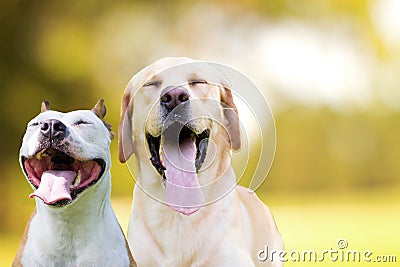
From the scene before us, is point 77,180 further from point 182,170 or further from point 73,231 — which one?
point 182,170

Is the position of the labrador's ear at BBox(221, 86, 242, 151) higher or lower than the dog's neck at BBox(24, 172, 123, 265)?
higher

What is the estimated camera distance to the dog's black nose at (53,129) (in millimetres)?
3137

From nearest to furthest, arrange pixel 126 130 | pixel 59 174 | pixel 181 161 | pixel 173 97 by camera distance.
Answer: pixel 59 174, pixel 173 97, pixel 181 161, pixel 126 130

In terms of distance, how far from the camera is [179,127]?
3.65 meters

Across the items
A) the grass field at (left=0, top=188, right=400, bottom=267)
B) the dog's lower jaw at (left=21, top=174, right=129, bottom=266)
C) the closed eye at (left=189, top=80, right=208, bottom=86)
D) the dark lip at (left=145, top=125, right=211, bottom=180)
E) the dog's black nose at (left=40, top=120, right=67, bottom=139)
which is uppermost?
the closed eye at (left=189, top=80, right=208, bottom=86)

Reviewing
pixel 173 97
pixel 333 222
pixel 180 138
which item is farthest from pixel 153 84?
pixel 333 222

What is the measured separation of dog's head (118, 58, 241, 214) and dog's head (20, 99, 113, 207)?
359mm

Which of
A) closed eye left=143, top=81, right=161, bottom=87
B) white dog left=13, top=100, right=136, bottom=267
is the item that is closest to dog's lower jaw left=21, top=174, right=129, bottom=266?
white dog left=13, top=100, right=136, bottom=267

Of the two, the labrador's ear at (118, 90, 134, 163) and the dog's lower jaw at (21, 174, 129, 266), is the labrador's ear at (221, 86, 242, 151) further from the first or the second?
the dog's lower jaw at (21, 174, 129, 266)

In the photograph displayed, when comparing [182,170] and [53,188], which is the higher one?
[53,188]

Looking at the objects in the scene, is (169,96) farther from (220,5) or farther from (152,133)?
(220,5)

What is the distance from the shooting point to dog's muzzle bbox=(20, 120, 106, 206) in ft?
10.3

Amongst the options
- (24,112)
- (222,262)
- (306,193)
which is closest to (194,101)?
(222,262)

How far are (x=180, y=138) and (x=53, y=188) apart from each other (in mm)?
840
